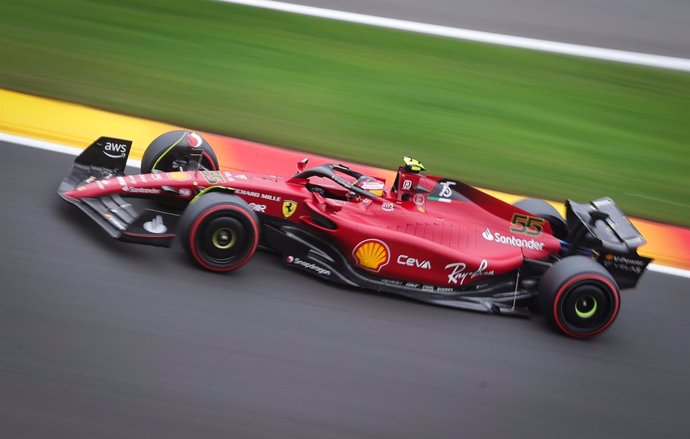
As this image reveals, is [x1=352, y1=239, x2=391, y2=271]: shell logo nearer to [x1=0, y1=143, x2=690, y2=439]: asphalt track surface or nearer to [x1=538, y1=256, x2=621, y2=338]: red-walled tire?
[x1=0, y1=143, x2=690, y2=439]: asphalt track surface

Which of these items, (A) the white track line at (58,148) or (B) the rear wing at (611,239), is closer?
(B) the rear wing at (611,239)

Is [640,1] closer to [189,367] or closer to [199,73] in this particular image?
[199,73]

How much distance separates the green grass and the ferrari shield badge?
8.31ft

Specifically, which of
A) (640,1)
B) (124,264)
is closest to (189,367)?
(124,264)

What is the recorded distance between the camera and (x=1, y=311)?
17.9 feet

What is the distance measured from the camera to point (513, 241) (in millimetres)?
6879

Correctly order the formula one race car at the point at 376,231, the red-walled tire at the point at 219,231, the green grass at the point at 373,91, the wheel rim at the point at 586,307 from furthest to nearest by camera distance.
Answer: the green grass at the point at 373,91, the wheel rim at the point at 586,307, the formula one race car at the point at 376,231, the red-walled tire at the point at 219,231

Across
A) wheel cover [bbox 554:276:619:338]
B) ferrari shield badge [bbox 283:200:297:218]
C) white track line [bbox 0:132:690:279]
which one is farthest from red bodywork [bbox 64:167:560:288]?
white track line [bbox 0:132:690:279]

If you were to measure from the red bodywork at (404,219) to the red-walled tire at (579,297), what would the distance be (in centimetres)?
37

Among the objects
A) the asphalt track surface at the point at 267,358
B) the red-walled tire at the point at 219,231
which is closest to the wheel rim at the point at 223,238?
the red-walled tire at the point at 219,231

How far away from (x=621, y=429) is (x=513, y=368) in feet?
2.75

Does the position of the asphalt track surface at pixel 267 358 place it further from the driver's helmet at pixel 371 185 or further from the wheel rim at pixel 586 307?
the driver's helmet at pixel 371 185

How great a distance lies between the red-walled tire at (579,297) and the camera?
646cm

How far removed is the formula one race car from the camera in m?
6.23
